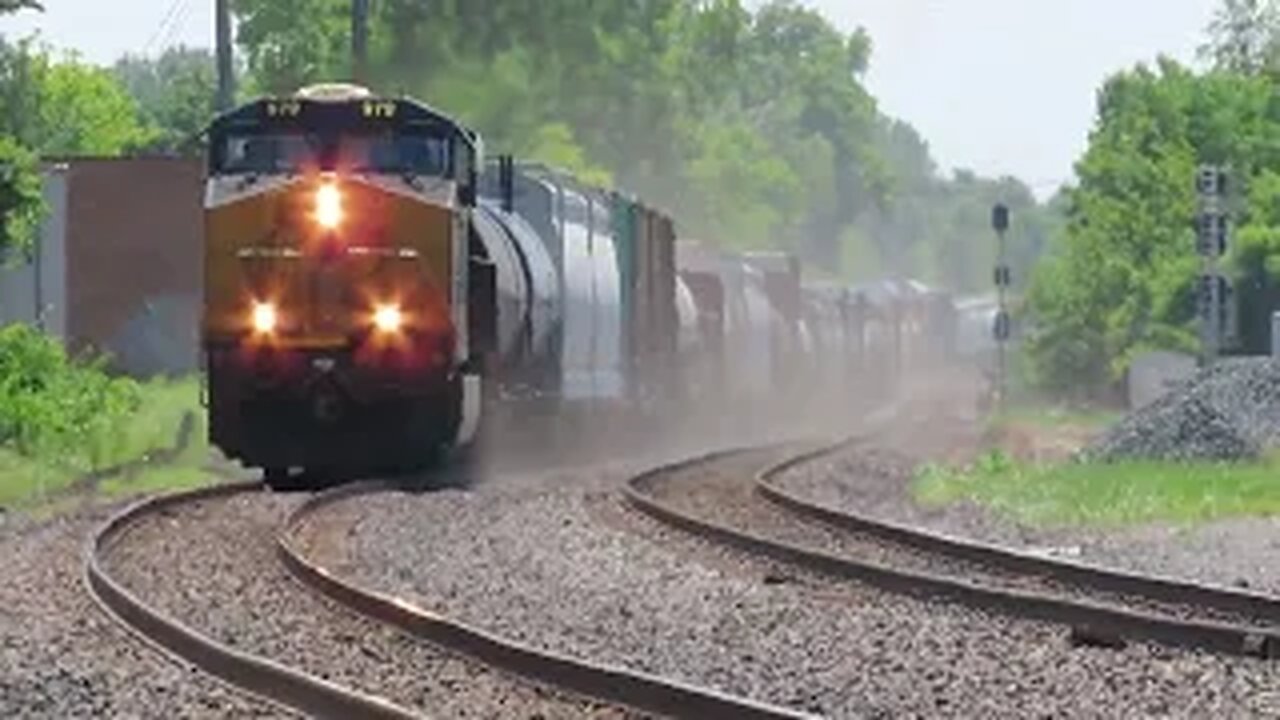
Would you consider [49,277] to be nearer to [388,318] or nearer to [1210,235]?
[1210,235]

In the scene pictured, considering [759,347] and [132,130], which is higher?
[132,130]

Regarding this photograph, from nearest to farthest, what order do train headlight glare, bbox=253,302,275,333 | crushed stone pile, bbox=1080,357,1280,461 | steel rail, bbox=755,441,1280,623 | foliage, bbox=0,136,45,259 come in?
1. steel rail, bbox=755,441,1280,623
2. train headlight glare, bbox=253,302,275,333
3. crushed stone pile, bbox=1080,357,1280,461
4. foliage, bbox=0,136,45,259

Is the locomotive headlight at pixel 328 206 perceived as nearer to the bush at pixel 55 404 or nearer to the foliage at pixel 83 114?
the bush at pixel 55 404

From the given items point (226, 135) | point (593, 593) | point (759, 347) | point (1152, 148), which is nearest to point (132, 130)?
point (1152, 148)

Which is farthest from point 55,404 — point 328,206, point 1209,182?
point 1209,182

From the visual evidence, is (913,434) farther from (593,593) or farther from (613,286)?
(593,593)

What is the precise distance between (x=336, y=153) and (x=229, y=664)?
14.2 m

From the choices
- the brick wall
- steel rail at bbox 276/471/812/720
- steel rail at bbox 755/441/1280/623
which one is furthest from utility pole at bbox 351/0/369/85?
steel rail at bbox 276/471/812/720

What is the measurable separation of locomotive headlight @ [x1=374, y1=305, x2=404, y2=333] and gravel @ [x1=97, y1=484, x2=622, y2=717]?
9.46ft

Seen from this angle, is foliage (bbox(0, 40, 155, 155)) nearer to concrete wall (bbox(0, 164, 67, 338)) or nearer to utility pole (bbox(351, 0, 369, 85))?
concrete wall (bbox(0, 164, 67, 338))

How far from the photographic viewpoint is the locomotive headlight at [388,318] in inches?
1011

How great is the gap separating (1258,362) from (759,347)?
1949 cm

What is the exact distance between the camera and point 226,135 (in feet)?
87.0

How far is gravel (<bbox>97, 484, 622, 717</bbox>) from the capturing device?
1198 centimetres
